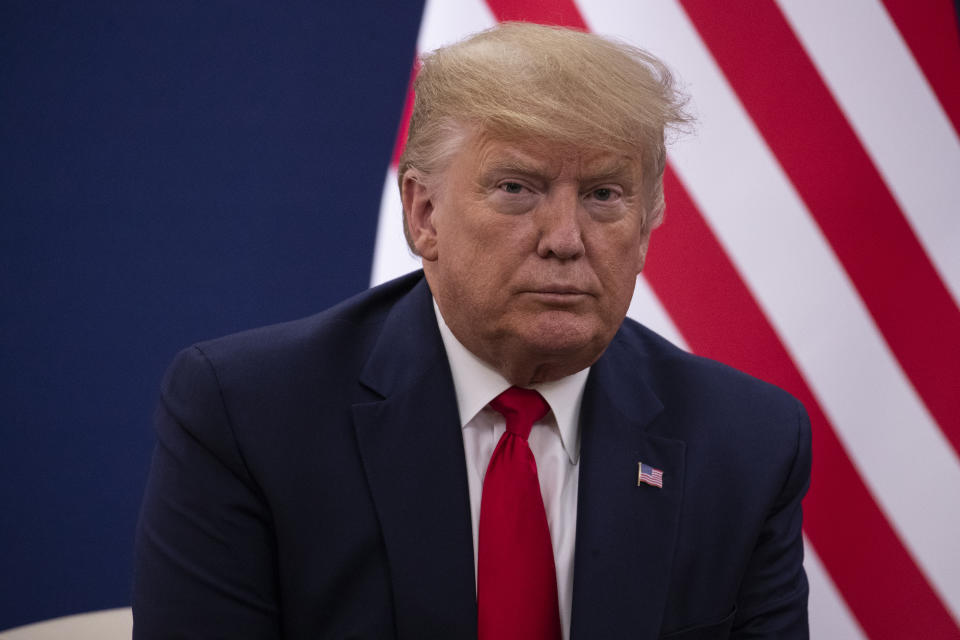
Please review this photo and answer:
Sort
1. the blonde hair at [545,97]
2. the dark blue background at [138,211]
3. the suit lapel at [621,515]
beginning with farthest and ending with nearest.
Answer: the dark blue background at [138,211] < the suit lapel at [621,515] < the blonde hair at [545,97]

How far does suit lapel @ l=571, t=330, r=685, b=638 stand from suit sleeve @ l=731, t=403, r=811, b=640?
0.73ft

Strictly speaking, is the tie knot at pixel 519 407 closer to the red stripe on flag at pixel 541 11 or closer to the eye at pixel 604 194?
the eye at pixel 604 194

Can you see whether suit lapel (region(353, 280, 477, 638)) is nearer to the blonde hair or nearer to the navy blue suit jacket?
the navy blue suit jacket

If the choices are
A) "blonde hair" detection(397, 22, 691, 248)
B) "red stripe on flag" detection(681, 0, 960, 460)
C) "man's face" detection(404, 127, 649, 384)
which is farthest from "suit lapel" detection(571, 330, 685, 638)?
"red stripe on flag" detection(681, 0, 960, 460)

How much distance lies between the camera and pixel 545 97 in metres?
1.29

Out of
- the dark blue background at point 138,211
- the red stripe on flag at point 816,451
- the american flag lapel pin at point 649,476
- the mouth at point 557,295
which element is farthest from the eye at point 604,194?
the dark blue background at point 138,211

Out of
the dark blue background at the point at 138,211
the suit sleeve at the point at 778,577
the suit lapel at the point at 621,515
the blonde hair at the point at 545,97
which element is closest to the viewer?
the blonde hair at the point at 545,97

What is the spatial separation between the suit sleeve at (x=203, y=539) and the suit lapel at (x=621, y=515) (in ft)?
1.45

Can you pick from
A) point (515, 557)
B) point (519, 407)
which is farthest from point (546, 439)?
point (515, 557)

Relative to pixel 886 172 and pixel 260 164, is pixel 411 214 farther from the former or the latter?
pixel 886 172

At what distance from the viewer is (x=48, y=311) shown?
2197 millimetres

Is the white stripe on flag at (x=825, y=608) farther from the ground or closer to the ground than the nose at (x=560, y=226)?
closer to the ground

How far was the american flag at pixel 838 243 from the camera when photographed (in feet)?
7.28

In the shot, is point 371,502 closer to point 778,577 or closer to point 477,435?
point 477,435
